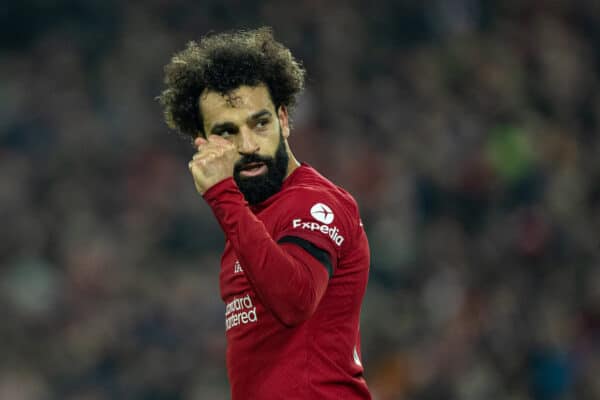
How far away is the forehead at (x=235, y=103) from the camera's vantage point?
3.19 metres

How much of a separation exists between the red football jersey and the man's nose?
0.16 metres

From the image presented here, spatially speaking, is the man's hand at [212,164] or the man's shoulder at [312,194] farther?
the man's shoulder at [312,194]

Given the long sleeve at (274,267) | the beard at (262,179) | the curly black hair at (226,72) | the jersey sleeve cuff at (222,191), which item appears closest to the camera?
the long sleeve at (274,267)

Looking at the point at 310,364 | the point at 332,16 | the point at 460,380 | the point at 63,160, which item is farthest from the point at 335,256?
the point at 332,16

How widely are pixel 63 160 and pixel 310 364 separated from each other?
6972mm

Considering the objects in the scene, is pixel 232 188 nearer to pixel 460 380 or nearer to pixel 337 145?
pixel 460 380

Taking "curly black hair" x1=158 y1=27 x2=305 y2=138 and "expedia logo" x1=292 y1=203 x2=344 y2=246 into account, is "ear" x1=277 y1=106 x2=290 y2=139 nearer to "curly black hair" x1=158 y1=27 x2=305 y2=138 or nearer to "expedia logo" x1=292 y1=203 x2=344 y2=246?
"curly black hair" x1=158 y1=27 x2=305 y2=138

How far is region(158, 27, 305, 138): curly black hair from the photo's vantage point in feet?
10.9

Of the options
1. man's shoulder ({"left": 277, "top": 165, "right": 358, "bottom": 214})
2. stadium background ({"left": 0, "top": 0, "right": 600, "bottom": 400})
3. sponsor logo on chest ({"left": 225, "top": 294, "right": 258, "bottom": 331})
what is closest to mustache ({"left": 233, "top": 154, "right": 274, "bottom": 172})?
man's shoulder ({"left": 277, "top": 165, "right": 358, "bottom": 214})

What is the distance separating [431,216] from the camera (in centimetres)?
808

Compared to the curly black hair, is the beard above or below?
below

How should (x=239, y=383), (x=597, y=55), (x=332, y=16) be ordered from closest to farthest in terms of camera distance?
(x=239, y=383) → (x=597, y=55) → (x=332, y=16)

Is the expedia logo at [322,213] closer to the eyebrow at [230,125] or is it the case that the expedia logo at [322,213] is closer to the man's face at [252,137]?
the man's face at [252,137]

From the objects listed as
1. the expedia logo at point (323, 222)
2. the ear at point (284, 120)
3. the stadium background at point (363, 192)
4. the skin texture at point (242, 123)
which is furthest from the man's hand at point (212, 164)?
the stadium background at point (363, 192)
